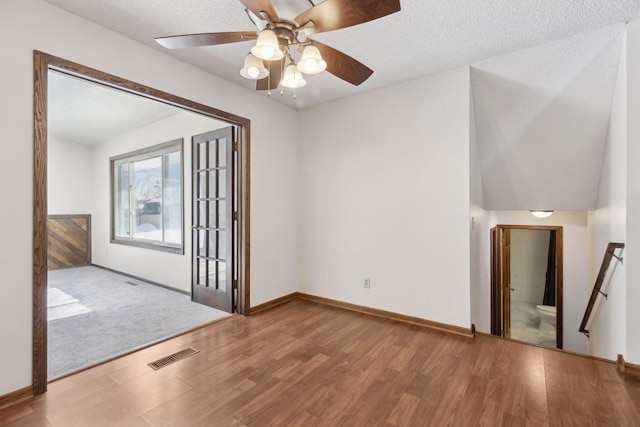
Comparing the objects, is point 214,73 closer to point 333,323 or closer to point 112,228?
point 333,323

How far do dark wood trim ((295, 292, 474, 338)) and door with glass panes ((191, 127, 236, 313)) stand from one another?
105cm

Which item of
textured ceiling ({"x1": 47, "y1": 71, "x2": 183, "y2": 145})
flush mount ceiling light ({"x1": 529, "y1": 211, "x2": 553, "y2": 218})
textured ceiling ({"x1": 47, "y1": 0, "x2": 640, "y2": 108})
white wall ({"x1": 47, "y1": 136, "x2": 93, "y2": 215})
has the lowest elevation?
flush mount ceiling light ({"x1": 529, "y1": 211, "x2": 553, "y2": 218})

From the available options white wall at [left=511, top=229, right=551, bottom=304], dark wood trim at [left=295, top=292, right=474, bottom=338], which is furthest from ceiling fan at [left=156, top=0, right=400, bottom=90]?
white wall at [left=511, top=229, right=551, bottom=304]

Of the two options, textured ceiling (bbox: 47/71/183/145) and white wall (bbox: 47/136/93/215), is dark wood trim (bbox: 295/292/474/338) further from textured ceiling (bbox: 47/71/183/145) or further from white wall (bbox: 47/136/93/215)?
white wall (bbox: 47/136/93/215)

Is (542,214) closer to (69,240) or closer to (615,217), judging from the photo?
(615,217)

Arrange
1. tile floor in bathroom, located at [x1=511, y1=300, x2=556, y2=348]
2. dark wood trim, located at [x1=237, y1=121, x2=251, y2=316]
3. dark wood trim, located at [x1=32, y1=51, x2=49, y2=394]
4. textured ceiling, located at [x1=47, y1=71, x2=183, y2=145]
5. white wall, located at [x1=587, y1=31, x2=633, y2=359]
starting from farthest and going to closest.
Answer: tile floor in bathroom, located at [x1=511, y1=300, x2=556, y2=348] → textured ceiling, located at [x1=47, y1=71, x2=183, y2=145] → dark wood trim, located at [x1=237, y1=121, x2=251, y2=316] → white wall, located at [x1=587, y1=31, x2=633, y2=359] → dark wood trim, located at [x1=32, y1=51, x2=49, y2=394]

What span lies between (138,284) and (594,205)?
21.3ft

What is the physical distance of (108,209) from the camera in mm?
6137

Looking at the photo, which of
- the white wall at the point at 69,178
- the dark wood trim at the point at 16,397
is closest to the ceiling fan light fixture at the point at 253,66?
the dark wood trim at the point at 16,397

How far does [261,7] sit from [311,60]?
0.37m

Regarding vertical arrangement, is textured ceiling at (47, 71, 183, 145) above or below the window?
above

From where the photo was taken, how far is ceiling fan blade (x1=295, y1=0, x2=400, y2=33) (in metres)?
1.35

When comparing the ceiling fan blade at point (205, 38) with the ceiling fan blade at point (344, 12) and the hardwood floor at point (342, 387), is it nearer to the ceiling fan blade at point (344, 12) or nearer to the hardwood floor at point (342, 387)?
the ceiling fan blade at point (344, 12)

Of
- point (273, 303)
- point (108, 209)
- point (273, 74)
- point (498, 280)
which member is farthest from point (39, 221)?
point (498, 280)
